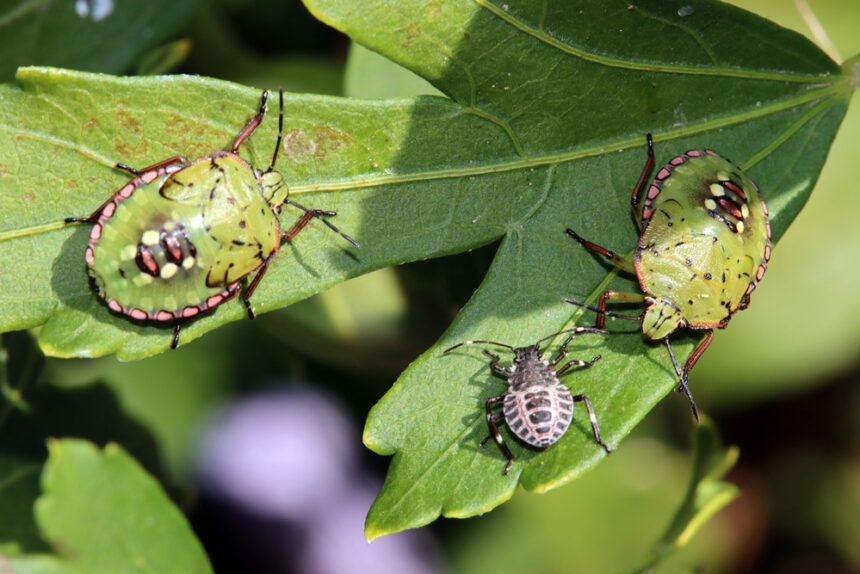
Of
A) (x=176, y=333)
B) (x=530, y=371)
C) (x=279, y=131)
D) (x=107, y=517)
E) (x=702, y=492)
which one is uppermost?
(x=279, y=131)

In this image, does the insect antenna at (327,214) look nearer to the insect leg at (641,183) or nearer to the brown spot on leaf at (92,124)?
the brown spot on leaf at (92,124)

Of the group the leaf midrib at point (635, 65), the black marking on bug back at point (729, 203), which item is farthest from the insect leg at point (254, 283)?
the black marking on bug back at point (729, 203)

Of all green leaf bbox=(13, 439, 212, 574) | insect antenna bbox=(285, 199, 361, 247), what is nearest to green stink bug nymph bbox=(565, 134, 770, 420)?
insect antenna bbox=(285, 199, 361, 247)

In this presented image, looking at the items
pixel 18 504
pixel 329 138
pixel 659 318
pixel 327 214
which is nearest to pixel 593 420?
pixel 659 318

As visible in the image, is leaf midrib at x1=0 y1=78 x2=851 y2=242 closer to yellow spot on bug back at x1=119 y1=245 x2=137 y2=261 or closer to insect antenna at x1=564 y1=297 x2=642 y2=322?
yellow spot on bug back at x1=119 y1=245 x2=137 y2=261

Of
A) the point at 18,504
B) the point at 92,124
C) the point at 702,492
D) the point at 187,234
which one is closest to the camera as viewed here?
the point at 92,124

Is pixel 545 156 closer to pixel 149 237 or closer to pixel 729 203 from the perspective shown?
pixel 729 203
